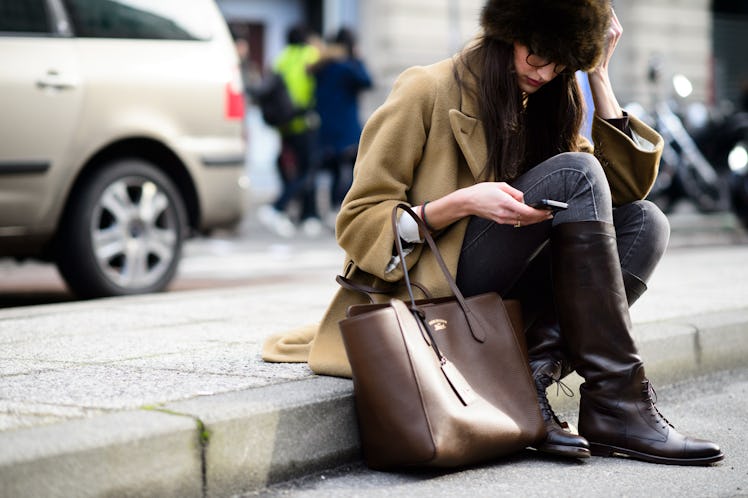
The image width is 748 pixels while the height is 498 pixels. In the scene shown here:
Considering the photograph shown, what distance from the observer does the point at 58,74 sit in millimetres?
5355

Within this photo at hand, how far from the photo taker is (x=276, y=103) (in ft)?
36.6

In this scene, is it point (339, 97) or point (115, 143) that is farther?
point (339, 97)

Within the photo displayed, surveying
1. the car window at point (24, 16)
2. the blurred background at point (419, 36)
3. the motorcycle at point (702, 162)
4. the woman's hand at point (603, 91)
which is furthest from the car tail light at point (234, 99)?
the blurred background at point (419, 36)

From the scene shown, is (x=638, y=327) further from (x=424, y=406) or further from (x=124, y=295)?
(x=124, y=295)

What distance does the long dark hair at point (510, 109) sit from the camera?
10.5 feet

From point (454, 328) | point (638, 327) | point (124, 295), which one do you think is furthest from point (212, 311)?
point (454, 328)

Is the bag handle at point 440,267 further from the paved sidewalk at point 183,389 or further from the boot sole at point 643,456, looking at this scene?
the boot sole at point 643,456

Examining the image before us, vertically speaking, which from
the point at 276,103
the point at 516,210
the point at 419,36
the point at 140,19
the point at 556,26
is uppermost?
the point at 556,26

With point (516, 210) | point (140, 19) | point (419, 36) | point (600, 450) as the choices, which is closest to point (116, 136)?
point (140, 19)

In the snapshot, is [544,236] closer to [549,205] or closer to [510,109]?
[549,205]

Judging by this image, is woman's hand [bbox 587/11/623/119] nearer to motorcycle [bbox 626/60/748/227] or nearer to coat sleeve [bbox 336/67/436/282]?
coat sleeve [bbox 336/67/436/282]

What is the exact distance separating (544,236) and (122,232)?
294 centimetres

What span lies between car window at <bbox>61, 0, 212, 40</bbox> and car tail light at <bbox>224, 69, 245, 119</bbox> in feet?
0.87

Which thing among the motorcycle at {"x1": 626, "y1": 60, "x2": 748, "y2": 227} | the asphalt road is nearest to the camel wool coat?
the asphalt road
